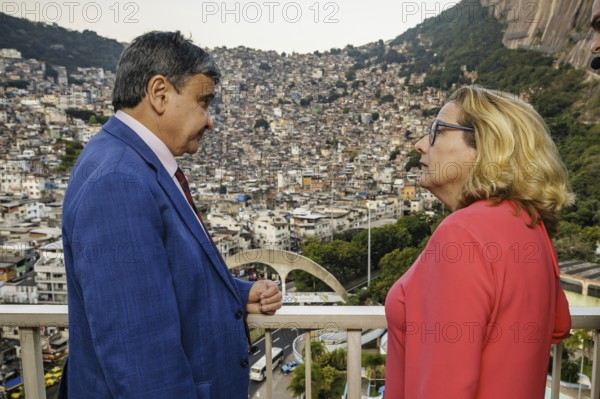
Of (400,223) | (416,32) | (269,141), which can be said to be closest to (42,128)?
(269,141)

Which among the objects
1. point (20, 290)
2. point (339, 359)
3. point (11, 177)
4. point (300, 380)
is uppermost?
point (11, 177)

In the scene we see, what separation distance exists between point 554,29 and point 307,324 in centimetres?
3698

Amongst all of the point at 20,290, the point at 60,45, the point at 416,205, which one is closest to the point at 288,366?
the point at 20,290

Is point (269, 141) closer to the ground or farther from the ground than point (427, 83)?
closer to the ground

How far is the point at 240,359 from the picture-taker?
89 cm

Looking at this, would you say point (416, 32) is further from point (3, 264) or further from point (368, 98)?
point (3, 264)

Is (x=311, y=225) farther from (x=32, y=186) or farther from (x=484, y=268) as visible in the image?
(x=484, y=268)

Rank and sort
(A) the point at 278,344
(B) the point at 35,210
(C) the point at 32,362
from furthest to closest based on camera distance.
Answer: (B) the point at 35,210 → (A) the point at 278,344 → (C) the point at 32,362

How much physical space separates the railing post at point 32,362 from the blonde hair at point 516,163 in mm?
1092

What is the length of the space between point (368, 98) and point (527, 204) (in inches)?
2264

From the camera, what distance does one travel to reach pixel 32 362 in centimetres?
119

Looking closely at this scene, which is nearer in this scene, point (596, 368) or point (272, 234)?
point (596, 368)

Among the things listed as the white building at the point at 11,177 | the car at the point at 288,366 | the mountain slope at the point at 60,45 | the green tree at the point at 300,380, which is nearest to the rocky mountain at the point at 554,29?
the green tree at the point at 300,380

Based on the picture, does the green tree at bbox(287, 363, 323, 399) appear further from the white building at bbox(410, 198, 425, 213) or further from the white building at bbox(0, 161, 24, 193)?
the white building at bbox(0, 161, 24, 193)
